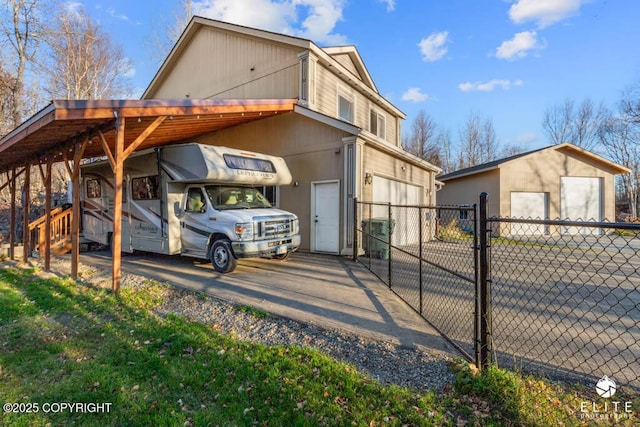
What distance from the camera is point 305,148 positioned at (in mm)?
10391

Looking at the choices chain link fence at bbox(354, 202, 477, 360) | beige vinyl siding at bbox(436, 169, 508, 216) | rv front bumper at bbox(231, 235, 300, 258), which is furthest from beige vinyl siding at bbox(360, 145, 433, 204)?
beige vinyl siding at bbox(436, 169, 508, 216)

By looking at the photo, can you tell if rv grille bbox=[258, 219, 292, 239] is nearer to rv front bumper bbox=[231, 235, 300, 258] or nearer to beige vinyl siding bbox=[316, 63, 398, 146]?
rv front bumper bbox=[231, 235, 300, 258]

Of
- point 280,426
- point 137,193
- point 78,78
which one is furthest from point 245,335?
point 78,78

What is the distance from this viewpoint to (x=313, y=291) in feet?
19.4

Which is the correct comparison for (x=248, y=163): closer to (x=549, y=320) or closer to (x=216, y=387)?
(x=216, y=387)

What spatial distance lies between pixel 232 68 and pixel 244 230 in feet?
32.9

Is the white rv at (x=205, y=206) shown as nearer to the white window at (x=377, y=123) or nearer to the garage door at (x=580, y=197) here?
the white window at (x=377, y=123)

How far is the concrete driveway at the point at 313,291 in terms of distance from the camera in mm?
4180

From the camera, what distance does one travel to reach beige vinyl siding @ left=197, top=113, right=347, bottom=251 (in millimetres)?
9766

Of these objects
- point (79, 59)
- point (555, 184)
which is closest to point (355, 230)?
point (555, 184)

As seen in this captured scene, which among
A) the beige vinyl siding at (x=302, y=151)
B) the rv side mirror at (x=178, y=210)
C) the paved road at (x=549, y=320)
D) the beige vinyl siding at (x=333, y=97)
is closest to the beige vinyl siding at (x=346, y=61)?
the beige vinyl siding at (x=333, y=97)

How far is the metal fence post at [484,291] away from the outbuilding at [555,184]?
17.0 meters

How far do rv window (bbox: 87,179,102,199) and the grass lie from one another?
7.37 meters

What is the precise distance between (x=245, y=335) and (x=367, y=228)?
5876 millimetres
